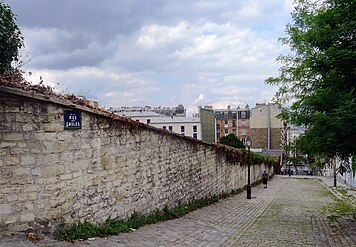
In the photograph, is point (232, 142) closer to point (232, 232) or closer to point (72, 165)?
point (232, 232)

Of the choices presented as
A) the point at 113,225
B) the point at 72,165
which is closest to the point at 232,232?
the point at 113,225

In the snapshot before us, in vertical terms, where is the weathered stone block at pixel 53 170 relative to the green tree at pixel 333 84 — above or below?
below


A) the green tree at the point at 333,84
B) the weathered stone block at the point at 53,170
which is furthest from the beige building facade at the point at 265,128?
the weathered stone block at the point at 53,170

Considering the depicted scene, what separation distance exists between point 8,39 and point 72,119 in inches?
71.7

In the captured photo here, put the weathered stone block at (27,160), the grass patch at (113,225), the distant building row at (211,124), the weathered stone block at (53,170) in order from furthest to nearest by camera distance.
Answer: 1. the distant building row at (211,124)
2. the grass patch at (113,225)
3. the weathered stone block at (53,170)
4. the weathered stone block at (27,160)

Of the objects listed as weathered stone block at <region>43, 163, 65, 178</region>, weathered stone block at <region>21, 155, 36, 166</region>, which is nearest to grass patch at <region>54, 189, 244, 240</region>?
weathered stone block at <region>43, 163, 65, 178</region>

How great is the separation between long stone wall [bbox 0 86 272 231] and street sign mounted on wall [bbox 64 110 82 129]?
3.7 inches

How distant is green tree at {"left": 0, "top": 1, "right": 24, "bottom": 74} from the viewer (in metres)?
6.69

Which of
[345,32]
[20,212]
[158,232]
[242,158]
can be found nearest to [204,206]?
[158,232]

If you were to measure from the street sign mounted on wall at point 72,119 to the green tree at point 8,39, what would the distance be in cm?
150

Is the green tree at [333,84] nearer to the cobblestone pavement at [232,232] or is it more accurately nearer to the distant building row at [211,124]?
the cobblestone pavement at [232,232]

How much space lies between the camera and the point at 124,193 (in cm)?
892

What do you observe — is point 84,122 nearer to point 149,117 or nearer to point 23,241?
point 23,241

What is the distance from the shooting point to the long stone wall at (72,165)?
613 centimetres
